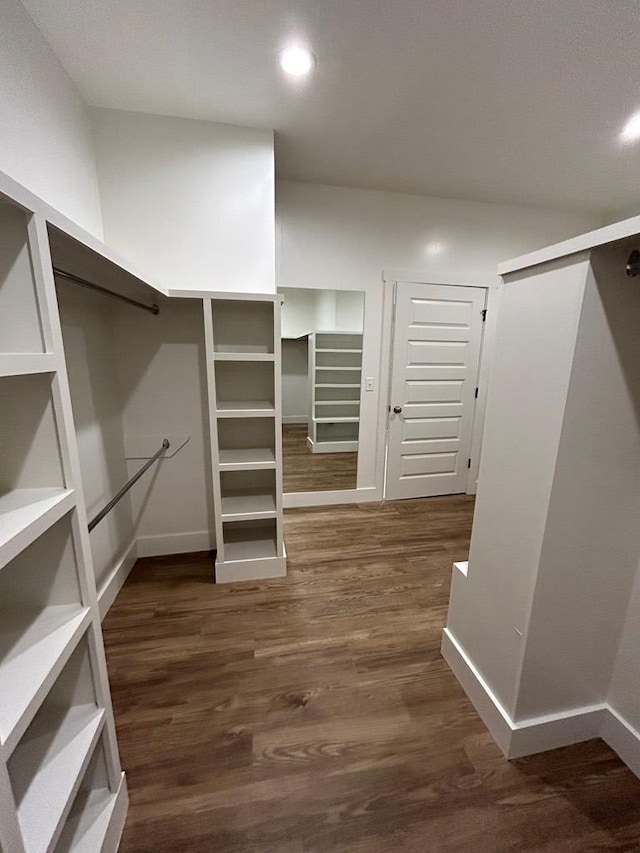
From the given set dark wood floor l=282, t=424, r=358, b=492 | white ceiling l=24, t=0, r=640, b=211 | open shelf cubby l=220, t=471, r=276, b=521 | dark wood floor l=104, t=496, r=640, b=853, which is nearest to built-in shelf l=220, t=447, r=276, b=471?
open shelf cubby l=220, t=471, r=276, b=521

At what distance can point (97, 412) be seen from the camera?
73.2 inches

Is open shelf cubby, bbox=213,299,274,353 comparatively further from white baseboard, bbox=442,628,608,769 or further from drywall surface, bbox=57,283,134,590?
white baseboard, bbox=442,628,608,769

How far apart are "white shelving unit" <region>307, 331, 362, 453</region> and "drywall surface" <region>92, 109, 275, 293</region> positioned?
1.24 metres

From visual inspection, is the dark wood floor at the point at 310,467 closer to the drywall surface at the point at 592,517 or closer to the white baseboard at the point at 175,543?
the white baseboard at the point at 175,543

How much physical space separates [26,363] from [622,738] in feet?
7.07

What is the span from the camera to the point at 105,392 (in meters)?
1.96

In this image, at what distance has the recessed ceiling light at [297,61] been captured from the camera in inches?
55.6

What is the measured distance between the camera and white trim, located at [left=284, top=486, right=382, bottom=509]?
3.20m

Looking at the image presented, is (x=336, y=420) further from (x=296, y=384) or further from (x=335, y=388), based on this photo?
(x=296, y=384)

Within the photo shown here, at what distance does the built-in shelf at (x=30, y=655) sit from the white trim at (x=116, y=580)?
3.57ft

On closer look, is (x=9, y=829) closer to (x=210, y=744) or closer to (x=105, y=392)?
(x=210, y=744)

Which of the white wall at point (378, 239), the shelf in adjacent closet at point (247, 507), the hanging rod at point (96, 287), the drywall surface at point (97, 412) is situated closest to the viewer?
the hanging rod at point (96, 287)

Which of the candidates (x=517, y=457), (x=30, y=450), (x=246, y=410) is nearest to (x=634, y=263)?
(x=517, y=457)

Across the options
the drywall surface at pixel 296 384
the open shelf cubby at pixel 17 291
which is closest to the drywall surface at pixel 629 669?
the open shelf cubby at pixel 17 291
